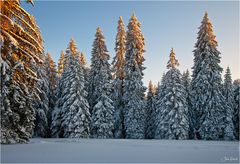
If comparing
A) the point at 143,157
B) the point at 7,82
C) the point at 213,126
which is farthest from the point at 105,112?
the point at 143,157

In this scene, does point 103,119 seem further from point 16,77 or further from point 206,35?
point 206,35

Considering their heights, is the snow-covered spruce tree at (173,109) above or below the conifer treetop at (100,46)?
below

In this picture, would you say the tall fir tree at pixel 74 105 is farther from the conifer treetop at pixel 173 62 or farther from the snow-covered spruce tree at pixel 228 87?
the snow-covered spruce tree at pixel 228 87

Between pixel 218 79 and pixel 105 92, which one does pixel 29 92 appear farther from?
pixel 218 79

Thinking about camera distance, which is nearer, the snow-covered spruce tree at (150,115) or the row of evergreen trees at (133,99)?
the row of evergreen trees at (133,99)

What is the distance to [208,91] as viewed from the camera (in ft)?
101

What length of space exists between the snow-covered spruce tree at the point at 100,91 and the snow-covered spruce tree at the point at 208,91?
12.2 metres

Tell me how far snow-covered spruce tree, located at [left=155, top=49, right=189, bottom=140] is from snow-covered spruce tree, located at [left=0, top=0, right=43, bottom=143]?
2013 centimetres

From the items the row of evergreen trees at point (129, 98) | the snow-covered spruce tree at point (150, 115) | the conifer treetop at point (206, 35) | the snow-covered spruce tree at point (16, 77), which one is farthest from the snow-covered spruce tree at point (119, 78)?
the snow-covered spruce tree at point (16, 77)

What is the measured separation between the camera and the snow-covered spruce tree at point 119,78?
32312mm

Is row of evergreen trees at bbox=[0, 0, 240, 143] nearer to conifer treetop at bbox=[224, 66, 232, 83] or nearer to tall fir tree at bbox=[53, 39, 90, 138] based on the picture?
tall fir tree at bbox=[53, 39, 90, 138]

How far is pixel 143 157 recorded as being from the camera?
8.92 m

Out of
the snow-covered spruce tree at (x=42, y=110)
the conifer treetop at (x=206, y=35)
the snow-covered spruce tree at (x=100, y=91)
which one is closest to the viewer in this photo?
the snow-covered spruce tree at (x=100, y=91)

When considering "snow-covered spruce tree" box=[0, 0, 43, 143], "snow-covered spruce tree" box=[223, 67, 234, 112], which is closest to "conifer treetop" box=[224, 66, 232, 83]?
"snow-covered spruce tree" box=[223, 67, 234, 112]
